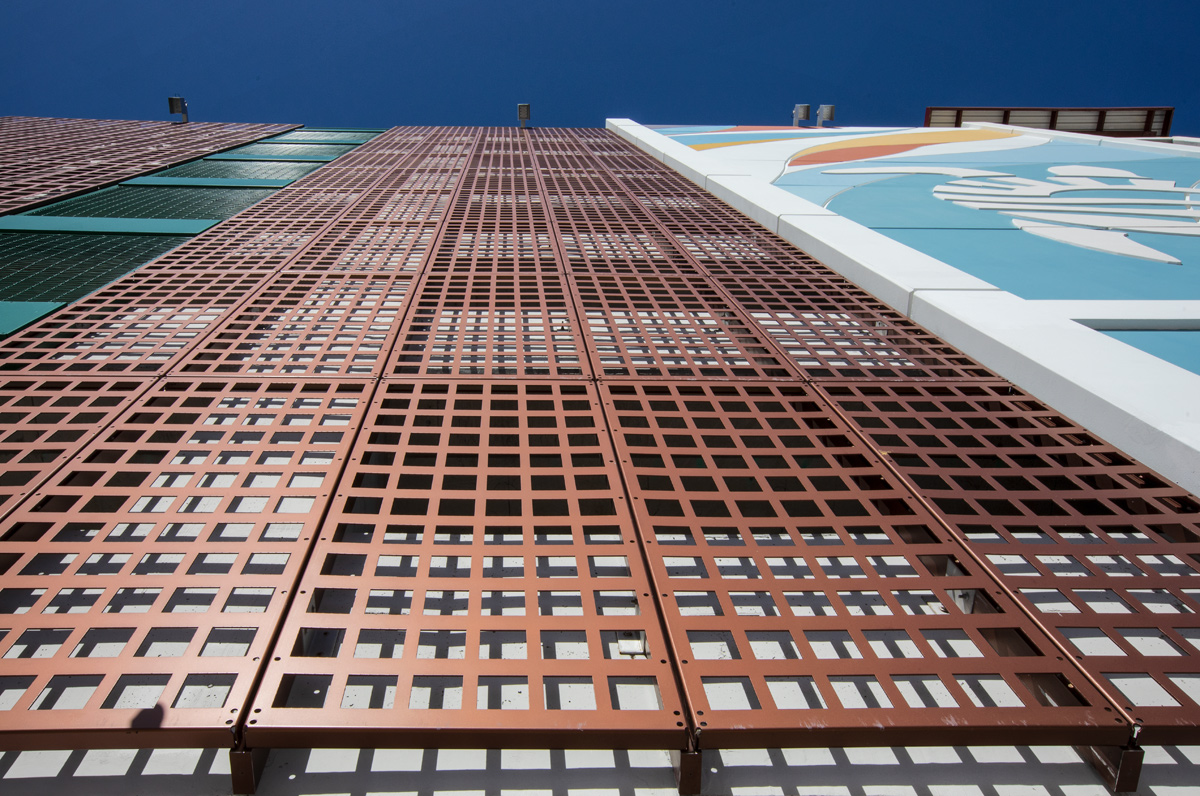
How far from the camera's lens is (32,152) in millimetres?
9414

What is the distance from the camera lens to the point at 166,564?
7.27 feet

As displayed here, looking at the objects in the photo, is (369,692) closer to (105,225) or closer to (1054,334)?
(1054,334)

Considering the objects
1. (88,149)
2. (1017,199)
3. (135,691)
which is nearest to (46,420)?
(135,691)

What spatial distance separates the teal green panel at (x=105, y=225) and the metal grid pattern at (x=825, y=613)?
188 inches

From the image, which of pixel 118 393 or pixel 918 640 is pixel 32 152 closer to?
pixel 118 393

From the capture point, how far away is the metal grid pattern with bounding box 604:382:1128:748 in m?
1.65

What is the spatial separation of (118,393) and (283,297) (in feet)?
4.35

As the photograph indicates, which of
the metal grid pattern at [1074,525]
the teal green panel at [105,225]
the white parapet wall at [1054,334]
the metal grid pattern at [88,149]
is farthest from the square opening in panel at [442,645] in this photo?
the metal grid pattern at [88,149]

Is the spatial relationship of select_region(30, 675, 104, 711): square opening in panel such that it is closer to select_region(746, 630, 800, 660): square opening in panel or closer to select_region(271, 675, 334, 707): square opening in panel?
select_region(271, 675, 334, 707): square opening in panel

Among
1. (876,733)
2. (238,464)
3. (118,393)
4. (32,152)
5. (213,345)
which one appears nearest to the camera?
(876,733)

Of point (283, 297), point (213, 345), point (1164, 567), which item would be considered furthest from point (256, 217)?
point (1164, 567)

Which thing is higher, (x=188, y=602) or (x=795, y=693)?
(x=188, y=602)

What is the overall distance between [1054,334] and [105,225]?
7.21 meters

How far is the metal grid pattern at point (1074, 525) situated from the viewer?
6.27ft
